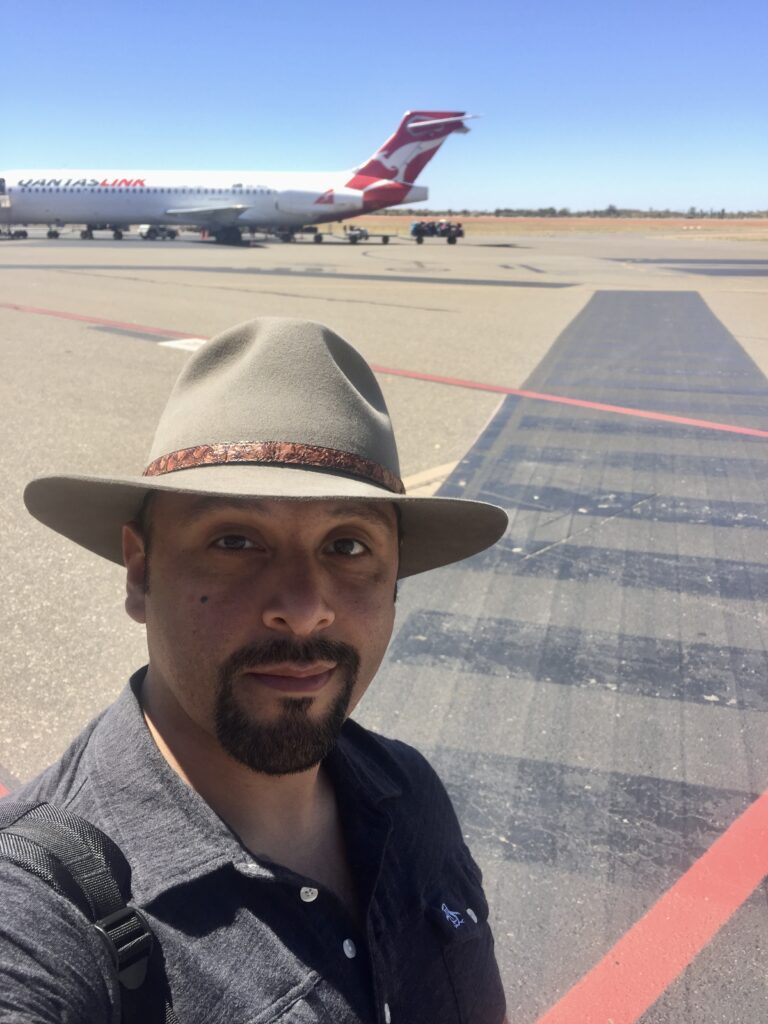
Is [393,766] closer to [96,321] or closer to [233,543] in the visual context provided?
[233,543]

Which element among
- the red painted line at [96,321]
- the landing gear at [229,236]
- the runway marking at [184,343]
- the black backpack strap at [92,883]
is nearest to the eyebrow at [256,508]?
the black backpack strap at [92,883]

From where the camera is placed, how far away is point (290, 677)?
1352 mm

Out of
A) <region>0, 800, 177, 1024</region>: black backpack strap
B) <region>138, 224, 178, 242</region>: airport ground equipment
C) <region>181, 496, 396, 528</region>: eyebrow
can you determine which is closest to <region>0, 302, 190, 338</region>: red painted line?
<region>181, 496, 396, 528</region>: eyebrow

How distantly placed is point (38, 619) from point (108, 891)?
3.38m

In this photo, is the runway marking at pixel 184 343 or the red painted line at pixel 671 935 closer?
the red painted line at pixel 671 935

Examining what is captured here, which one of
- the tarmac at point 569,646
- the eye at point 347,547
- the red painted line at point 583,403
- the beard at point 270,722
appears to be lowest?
the tarmac at point 569,646

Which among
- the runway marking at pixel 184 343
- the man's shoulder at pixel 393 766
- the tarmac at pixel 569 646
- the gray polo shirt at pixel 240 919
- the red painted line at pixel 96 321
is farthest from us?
the red painted line at pixel 96 321

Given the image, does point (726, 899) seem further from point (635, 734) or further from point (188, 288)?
point (188, 288)

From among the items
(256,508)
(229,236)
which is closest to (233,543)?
(256,508)

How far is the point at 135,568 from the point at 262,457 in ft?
1.20

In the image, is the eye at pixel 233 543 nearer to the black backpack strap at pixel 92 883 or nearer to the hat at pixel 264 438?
the hat at pixel 264 438

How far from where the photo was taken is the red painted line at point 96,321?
12789mm

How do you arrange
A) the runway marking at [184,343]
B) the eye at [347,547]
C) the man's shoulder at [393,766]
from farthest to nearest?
the runway marking at [184,343] < the man's shoulder at [393,766] < the eye at [347,547]

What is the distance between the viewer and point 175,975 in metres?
1.11
